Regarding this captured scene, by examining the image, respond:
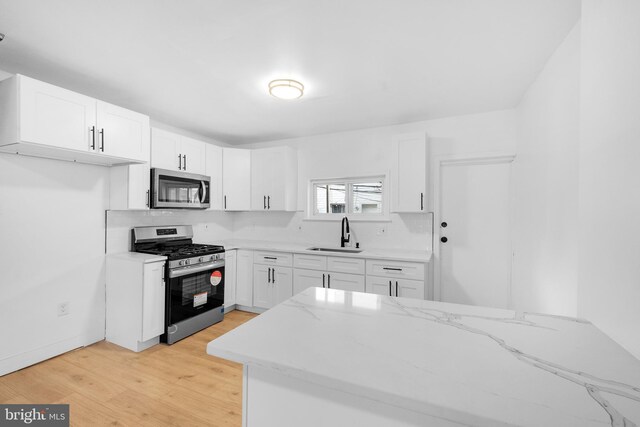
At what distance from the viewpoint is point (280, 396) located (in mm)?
823

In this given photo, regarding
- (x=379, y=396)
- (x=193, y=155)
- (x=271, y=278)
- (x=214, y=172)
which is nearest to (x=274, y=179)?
→ (x=214, y=172)

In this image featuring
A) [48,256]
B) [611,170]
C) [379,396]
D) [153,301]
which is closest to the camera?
[379,396]

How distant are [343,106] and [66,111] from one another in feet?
7.89

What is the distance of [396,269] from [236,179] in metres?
2.52

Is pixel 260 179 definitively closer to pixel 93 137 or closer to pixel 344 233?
pixel 344 233

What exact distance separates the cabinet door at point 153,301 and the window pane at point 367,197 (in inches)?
97.4

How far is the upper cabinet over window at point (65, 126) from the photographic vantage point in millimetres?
2068

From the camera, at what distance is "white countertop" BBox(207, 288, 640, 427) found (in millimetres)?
583

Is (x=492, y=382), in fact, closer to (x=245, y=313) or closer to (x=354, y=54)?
(x=354, y=54)

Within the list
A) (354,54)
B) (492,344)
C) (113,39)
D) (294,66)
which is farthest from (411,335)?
(113,39)

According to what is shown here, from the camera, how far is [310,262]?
3.48 metres

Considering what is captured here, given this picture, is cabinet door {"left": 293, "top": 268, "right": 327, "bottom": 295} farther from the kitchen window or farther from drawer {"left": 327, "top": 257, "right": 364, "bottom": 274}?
the kitchen window

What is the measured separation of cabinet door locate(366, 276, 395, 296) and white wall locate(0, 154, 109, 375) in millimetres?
2797

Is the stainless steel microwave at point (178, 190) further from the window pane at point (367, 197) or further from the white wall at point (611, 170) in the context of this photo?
the white wall at point (611, 170)
